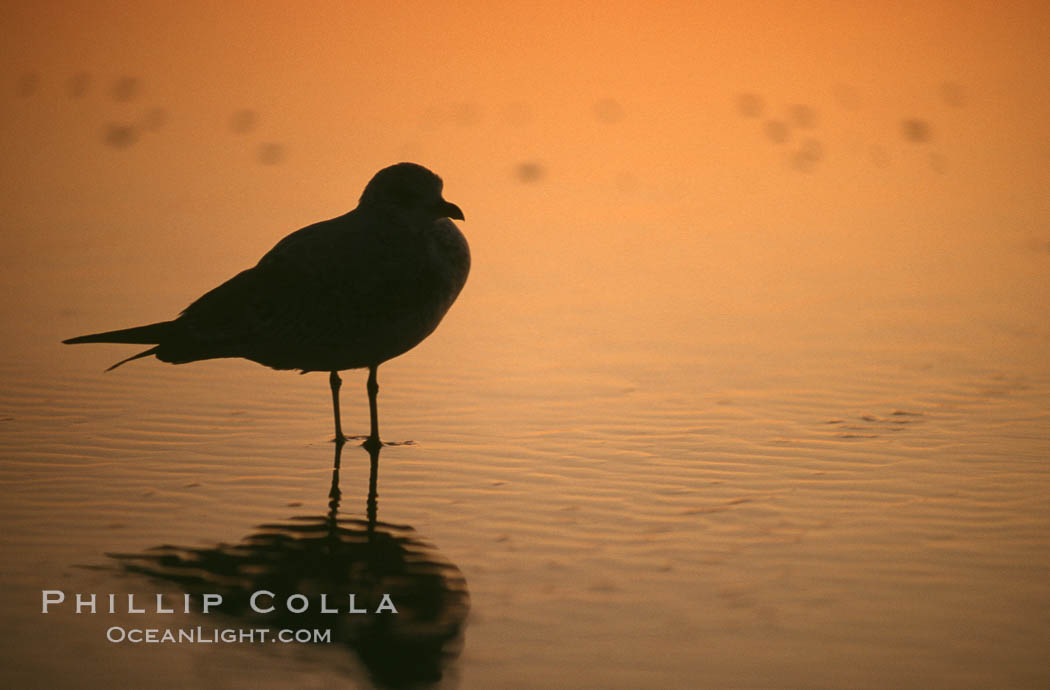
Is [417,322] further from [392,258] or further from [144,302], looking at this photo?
[144,302]

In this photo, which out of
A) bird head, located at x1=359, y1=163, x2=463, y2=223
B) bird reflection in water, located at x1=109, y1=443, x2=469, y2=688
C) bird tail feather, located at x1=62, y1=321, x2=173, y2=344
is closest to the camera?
bird reflection in water, located at x1=109, y1=443, x2=469, y2=688

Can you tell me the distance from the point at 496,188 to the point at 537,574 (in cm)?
1002

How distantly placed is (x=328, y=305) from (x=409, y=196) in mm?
760

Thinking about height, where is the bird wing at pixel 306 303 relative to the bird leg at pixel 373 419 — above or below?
above

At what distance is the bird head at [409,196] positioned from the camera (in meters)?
7.40

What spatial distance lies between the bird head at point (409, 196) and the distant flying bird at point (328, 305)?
0.04 m

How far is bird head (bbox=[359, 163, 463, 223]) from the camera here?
24.3ft

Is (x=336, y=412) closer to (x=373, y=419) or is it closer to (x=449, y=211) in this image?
(x=373, y=419)

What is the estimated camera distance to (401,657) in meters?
4.43

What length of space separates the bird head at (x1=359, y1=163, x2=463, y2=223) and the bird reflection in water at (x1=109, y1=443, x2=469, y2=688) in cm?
194

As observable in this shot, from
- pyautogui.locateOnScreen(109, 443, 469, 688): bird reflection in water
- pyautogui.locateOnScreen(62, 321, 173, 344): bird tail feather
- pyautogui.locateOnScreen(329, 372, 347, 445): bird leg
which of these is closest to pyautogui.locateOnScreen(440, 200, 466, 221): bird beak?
pyautogui.locateOnScreen(329, 372, 347, 445): bird leg

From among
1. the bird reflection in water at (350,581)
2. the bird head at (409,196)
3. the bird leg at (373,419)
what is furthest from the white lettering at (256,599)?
the bird head at (409,196)

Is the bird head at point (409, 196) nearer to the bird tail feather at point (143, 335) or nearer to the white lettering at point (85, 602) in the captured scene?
the bird tail feather at point (143, 335)

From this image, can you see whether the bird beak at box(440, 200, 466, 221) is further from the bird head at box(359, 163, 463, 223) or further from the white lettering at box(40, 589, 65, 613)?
the white lettering at box(40, 589, 65, 613)
